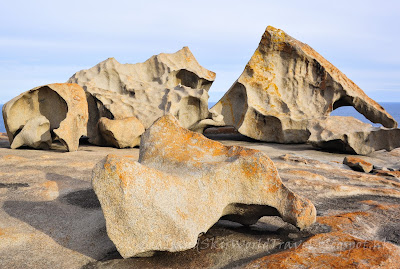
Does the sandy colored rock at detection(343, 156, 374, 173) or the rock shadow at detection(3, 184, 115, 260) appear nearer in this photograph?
the rock shadow at detection(3, 184, 115, 260)

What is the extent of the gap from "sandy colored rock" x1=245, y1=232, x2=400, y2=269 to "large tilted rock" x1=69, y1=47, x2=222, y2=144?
22.1ft

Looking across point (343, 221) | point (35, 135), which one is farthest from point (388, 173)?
point (35, 135)

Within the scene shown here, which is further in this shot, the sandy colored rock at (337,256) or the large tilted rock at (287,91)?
the large tilted rock at (287,91)

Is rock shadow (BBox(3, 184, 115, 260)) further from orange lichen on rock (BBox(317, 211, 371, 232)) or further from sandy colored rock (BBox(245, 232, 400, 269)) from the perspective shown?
orange lichen on rock (BBox(317, 211, 371, 232))

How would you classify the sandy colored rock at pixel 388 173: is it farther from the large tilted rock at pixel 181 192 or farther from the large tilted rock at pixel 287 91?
the large tilted rock at pixel 181 192

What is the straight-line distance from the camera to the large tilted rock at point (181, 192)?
2697mm

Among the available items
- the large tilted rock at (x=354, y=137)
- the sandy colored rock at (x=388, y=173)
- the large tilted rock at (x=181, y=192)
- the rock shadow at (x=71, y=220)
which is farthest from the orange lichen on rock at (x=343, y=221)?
the large tilted rock at (x=354, y=137)

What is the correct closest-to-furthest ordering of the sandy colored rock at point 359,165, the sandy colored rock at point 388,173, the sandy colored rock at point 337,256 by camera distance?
the sandy colored rock at point 337,256 < the sandy colored rock at point 388,173 < the sandy colored rock at point 359,165

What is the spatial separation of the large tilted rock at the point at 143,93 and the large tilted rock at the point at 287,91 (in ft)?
2.23

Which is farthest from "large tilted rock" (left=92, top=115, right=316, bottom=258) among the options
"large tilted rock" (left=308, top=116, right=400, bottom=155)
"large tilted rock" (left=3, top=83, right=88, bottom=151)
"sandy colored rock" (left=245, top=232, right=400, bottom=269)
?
"large tilted rock" (left=308, top=116, right=400, bottom=155)

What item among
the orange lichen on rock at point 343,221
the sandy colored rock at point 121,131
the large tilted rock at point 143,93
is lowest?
the orange lichen on rock at point 343,221

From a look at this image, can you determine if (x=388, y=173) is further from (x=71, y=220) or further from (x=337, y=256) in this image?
(x=71, y=220)

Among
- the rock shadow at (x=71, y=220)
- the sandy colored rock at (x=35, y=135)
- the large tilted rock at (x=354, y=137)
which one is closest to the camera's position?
the rock shadow at (x=71, y=220)

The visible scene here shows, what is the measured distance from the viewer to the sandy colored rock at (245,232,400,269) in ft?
7.93
